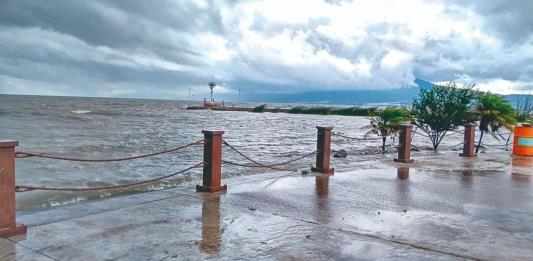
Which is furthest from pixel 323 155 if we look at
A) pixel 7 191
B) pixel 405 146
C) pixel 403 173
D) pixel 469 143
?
pixel 469 143

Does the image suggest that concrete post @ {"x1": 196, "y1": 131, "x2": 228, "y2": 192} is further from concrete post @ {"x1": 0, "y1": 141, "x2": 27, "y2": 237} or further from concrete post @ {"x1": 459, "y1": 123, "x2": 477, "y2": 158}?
concrete post @ {"x1": 459, "y1": 123, "x2": 477, "y2": 158}

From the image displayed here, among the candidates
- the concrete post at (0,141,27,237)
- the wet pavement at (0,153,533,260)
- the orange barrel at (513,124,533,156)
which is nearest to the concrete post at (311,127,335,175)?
the wet pavement at (0,153,533,260)

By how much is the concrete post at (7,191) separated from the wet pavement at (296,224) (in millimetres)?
181

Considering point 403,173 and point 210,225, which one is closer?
point 210,225

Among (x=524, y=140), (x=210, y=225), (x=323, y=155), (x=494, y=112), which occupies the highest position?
(x=494, y=112)

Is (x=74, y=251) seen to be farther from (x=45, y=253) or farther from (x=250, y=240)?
(x=250, y=240)

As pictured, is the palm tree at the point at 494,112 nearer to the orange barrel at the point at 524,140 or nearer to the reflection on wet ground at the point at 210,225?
the orange barrel at the point at 524,140

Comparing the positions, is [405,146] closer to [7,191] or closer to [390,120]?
[390,120]

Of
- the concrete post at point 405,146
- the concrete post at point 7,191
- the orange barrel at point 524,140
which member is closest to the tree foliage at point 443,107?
the orange barrel at point 524,140

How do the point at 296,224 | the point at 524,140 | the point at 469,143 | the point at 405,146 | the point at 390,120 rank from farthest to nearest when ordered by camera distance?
the point at 390,120 < the point at 524,140 < the point at 469,143 < the point at 405,146 < the point at 296,224

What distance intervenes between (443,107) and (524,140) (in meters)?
3.28

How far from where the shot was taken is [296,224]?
219 inches

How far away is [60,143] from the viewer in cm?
2228

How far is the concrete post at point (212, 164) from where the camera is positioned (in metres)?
7.50
